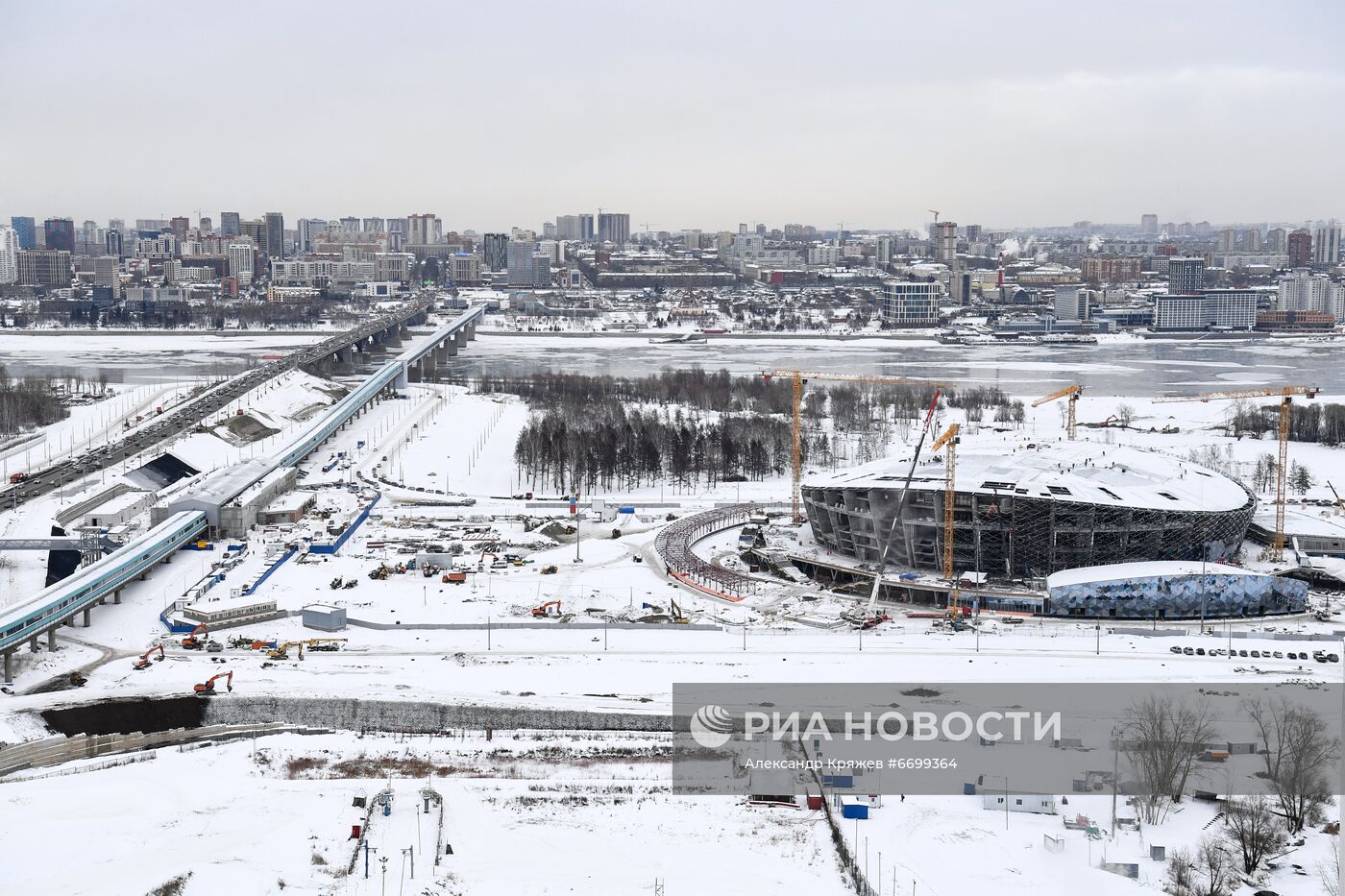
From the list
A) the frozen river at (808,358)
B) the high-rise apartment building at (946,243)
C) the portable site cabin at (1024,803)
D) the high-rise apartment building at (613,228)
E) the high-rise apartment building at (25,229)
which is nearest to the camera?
the portable site cabin at (1024,803)

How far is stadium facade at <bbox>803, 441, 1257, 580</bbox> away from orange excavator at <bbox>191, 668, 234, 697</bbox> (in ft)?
35.6

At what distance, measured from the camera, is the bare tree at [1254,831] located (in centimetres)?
1263

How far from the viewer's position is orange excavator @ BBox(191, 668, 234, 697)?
1762 centimetres

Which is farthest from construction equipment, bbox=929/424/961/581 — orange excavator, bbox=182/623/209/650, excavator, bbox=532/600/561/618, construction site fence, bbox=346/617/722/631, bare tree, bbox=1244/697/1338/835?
orange excavator, bbox=182/623/209/650

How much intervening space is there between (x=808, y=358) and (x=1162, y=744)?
5092 centimetres

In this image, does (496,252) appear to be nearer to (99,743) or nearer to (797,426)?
(797,426)

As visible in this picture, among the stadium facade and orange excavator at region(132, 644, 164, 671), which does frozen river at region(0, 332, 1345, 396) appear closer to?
the stadium facade

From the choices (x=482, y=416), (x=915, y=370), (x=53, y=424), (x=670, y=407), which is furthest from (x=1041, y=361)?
(x=53, y=424)

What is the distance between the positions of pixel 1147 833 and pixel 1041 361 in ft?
174

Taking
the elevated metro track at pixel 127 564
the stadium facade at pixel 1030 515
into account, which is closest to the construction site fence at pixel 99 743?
the elevated metro track at pixel 127 564

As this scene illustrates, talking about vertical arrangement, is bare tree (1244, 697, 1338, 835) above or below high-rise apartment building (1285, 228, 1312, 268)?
below

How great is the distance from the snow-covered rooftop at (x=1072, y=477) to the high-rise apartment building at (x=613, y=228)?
549ft

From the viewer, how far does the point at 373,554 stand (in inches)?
989

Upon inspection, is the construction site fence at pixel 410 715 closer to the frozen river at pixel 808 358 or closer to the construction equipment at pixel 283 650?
the construction equipment at pixel 283 650
